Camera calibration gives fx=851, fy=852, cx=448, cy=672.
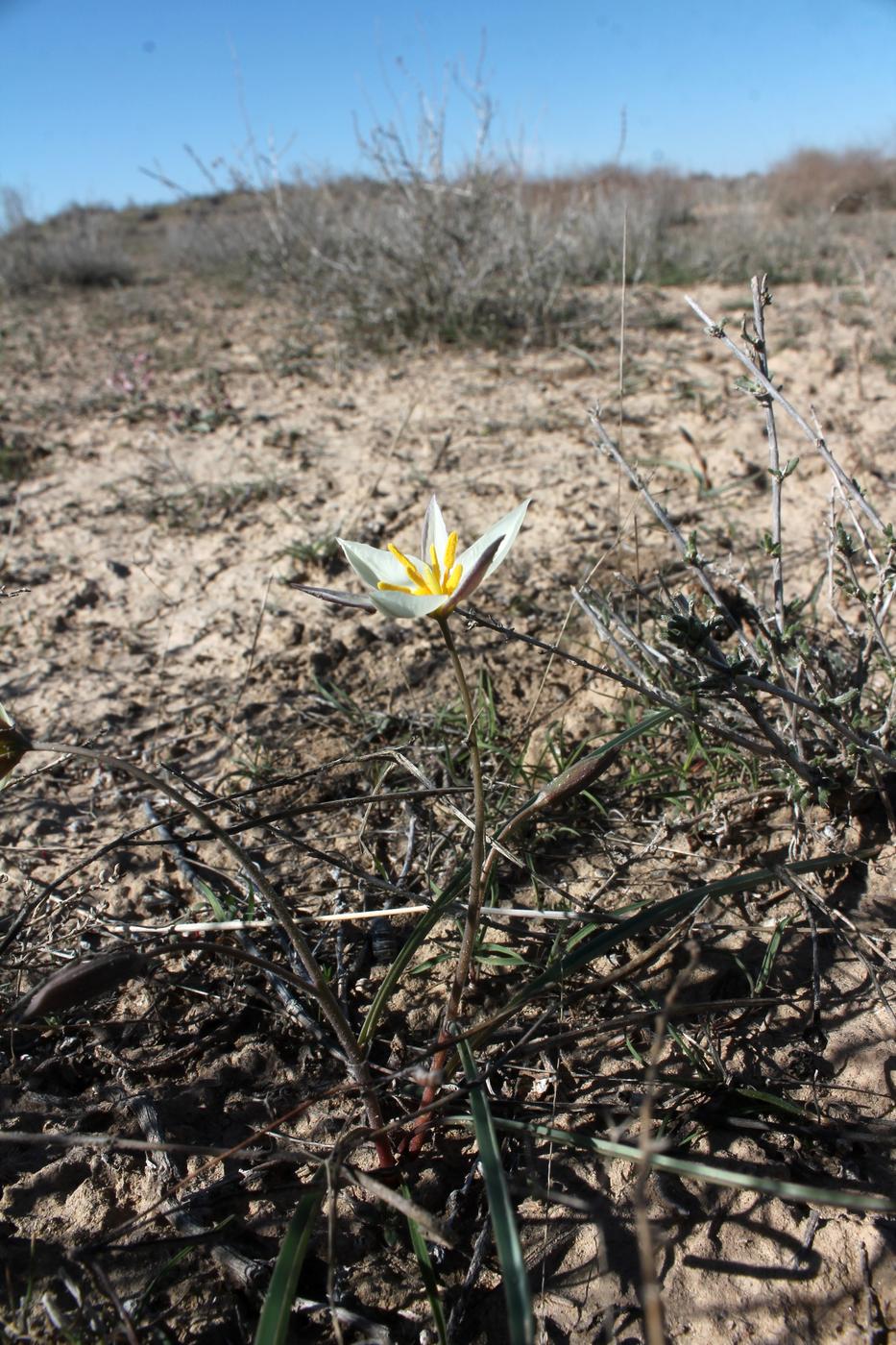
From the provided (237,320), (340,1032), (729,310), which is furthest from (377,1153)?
(237,320)

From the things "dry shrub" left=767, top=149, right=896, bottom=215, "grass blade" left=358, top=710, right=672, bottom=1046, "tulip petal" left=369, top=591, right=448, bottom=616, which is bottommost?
"grass blade" left=358, top=710, right=672, bottom=1046

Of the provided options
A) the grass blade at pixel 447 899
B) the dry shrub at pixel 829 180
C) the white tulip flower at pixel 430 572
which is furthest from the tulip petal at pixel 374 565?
the dry shrub at pixel 829 180

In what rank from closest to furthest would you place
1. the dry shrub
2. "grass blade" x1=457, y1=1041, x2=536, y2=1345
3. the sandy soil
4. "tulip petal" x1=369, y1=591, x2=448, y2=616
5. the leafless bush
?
"grass blade" x1=457, y1=1041, x2=536, y2=1345 → "tulip petal" x1=369, y1=591, x2=448, y2=616 → the sandy soil → the leafless bush → the dry shrub

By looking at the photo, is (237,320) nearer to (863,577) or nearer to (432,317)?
(432,317)

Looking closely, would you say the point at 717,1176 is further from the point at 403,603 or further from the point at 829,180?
the point at 829,180

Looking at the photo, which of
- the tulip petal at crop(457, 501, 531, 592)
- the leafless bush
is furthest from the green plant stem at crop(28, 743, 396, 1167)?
the leafless bush

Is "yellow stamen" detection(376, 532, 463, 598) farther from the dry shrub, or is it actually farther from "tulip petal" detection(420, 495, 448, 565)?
the dry shrub

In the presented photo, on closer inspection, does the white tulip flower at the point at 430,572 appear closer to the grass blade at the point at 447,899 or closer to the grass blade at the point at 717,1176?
the grass blade at the point at 447,899
